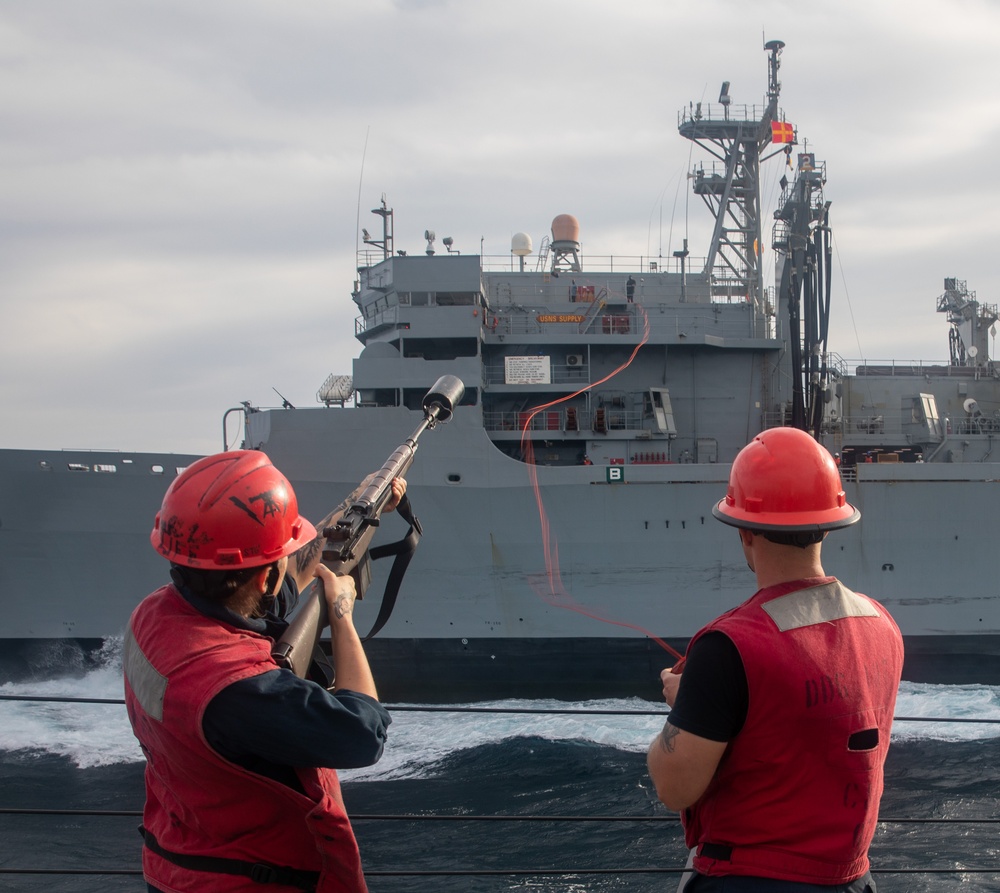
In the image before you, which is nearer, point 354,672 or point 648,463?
point 354,672

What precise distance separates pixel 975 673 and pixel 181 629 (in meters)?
14.5

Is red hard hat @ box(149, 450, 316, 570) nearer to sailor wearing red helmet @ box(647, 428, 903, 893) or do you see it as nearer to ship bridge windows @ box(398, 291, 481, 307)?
sailor wearing red helmet @ box(647, 428, 903, 893)

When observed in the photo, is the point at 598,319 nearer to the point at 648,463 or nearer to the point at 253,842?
the point at 648,463

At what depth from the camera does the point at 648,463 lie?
12.8m

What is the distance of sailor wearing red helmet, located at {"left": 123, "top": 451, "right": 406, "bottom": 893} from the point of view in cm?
140

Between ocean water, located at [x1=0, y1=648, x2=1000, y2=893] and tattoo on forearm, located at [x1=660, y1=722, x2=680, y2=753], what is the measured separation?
4289 millimetres

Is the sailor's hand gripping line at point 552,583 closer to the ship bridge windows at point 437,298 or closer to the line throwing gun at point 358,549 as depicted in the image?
the ship bridge windows at point 437,298

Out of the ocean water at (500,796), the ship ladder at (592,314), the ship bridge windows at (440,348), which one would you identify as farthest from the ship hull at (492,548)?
the ship ladder at (592,314)

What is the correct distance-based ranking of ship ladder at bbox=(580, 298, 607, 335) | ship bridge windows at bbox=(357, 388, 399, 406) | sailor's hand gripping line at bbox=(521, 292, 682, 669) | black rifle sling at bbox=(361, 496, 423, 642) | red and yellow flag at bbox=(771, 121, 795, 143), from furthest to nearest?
red and yellow flag at bbox=(771, 121, 795, 143), ship ladder at bbox=(580, 298, 607, 335), ship bridge windows at bbox=(357, 388, 399, 406), sailor's hand gripping line at bbox=(521, 292, 682, 669), black rifle sling at bbox=(361, 496, 423, 642)

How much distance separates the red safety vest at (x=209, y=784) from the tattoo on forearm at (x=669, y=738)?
0.59 metres

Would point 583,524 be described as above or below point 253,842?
below

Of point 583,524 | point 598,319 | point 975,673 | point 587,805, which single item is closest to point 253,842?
point 587,805

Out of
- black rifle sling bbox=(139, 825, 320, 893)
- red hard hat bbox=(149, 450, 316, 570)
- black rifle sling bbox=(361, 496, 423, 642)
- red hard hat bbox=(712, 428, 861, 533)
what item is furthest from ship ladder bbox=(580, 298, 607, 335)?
black rifle sling bbox=(139, 825, 320, 893)

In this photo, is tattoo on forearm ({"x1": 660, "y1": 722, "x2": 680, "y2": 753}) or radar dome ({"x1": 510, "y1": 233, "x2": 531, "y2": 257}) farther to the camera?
radar dome ({"x1": 510, "y1": 233, "x2": 531, "y2": 257})
